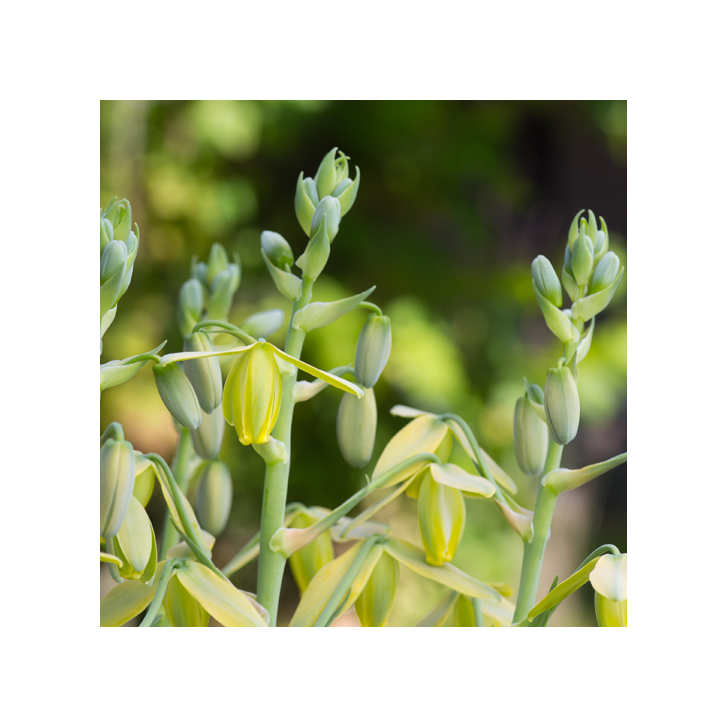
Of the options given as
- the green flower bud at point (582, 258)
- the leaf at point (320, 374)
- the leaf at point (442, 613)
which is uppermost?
the green flower bud at point (582, 258)

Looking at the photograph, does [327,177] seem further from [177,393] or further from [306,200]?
[177,393]

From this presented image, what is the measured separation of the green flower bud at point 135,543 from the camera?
363mm

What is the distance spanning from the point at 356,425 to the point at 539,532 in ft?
0.41

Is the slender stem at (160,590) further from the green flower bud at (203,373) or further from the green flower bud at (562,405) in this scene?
the green flower bud at (562,405)

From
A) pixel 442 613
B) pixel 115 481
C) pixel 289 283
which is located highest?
pixel 289 283

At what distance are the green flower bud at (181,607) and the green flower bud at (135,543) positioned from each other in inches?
0.9

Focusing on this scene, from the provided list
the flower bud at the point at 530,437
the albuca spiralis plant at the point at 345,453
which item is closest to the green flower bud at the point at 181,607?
the albuca spiralis plant at the point at 345,453

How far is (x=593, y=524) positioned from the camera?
983mm

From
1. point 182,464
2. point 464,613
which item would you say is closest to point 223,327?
point 182,464

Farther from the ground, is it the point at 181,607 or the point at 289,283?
the point at 289,283

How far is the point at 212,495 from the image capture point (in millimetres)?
476

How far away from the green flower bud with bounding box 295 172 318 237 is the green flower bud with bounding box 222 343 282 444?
0.30 feet

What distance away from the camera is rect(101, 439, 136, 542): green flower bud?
34 centimetres
